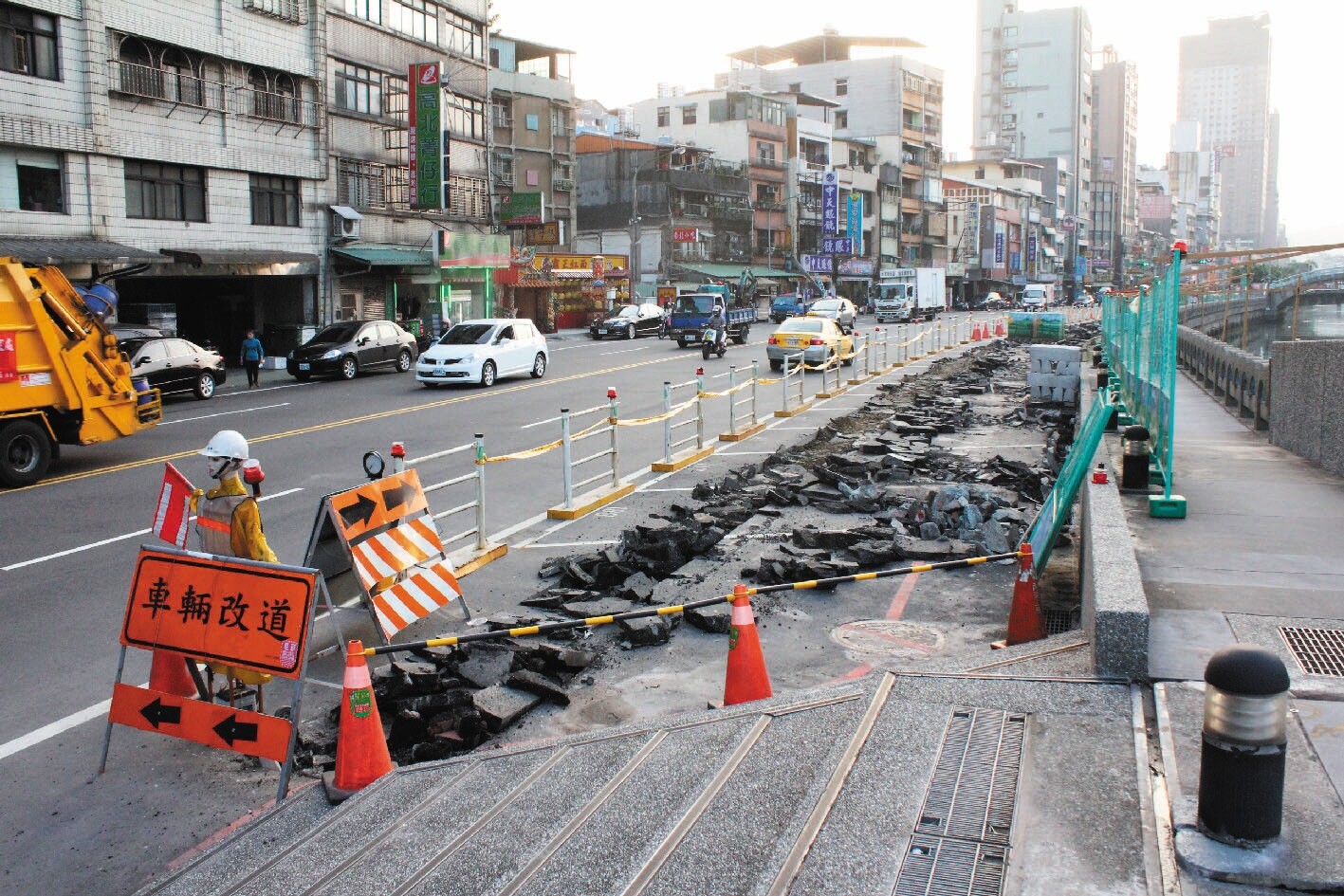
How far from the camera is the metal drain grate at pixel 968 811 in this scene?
4293 mm

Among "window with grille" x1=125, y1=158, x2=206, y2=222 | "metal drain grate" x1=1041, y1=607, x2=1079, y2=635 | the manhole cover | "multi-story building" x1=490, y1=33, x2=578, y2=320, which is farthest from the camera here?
"multi-story building" x1=490, y1=33, x2=578, y2=320

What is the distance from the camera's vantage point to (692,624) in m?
8.79

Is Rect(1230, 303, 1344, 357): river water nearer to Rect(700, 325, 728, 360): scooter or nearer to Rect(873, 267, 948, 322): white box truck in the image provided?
Rect(700, 325, 728, 360): scooter

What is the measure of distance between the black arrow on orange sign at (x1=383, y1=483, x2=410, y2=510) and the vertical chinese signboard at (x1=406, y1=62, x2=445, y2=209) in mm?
33445

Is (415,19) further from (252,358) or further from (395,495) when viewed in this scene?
(395,495)

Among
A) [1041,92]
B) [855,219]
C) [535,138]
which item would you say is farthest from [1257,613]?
[1041,92]

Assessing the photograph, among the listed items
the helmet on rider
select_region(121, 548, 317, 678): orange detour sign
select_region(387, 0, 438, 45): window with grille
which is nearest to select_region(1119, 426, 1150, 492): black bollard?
select_region(121, 548, 317, 678): orange detour sign

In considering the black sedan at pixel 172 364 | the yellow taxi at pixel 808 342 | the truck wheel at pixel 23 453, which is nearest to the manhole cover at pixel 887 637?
the truck wheel at pixel 23 453

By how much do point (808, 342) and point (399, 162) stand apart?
20290 mm

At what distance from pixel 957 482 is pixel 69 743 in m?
10.6

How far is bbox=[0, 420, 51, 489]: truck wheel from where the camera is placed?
50.5ft

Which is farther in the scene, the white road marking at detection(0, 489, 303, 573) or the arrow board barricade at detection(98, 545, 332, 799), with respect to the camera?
the white road marking at detection(0, 489, 303, 573)

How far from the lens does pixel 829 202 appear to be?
8862cm

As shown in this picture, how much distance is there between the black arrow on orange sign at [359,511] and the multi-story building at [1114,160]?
17961 cm
